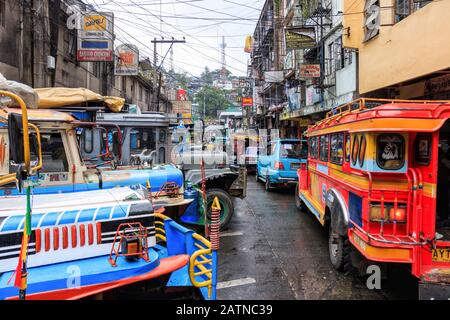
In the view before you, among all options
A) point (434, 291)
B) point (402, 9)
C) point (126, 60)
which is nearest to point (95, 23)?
point (126, 60)

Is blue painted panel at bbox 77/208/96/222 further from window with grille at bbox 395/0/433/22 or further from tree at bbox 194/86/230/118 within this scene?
tree at bbox 194/86/230/118

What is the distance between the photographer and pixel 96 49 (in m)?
13.2

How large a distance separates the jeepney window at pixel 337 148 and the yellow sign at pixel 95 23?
412 inches

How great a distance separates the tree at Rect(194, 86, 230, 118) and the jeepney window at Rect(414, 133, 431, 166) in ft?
223

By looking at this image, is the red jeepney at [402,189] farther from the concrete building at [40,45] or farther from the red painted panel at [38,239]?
the concrete building at [40,45]

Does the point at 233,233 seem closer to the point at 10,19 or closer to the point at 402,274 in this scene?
the point at 402,274

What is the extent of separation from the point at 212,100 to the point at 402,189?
70.4m

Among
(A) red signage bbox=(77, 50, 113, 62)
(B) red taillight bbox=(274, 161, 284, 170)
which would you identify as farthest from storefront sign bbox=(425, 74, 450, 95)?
(A) red signage bbox=(77, 50, 113, 62)

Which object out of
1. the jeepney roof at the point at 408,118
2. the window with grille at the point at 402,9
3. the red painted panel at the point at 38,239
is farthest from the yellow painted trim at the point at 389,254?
the window with grille at the point at 402,9

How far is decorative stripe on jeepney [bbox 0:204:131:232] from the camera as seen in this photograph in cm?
314

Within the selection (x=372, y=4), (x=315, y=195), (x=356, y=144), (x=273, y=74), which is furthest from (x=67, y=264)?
(x=273, y=74)

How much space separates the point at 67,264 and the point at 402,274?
14.7 ft

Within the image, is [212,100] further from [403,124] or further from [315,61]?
[403,124]

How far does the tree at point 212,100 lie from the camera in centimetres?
7194
